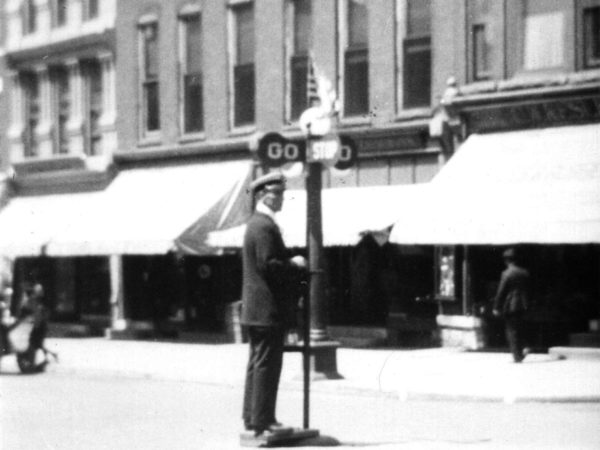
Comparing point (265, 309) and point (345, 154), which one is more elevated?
point (345, 154)

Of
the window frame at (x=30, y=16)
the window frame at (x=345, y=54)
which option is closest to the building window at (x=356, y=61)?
the window frame at (x=345, y=54)

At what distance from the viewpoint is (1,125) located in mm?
35344

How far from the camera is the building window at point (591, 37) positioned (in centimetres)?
2133

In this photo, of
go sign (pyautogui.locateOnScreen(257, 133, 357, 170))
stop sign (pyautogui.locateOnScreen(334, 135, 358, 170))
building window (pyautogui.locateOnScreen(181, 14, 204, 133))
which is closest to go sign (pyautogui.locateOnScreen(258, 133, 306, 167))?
go sign (pyautogui.locateOnScreen(257, 133, 357, 170))

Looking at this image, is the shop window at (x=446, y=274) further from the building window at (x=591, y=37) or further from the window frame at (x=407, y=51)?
the building window at (x=591, y=37)

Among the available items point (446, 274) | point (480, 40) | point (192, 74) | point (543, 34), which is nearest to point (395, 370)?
point (446, 274)

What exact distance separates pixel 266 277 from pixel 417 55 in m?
14.3

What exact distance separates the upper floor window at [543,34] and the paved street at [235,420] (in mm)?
7788

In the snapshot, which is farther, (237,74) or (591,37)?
(237,74)

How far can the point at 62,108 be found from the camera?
33.4 meters

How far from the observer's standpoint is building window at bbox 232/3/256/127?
28141 millimetres

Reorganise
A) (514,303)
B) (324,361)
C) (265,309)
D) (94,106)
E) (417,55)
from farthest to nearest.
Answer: (94,106) < (417,55) < (514,303) < (324,361) < (265,309)

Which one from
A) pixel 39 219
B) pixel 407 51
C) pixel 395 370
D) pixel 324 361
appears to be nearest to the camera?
pixel 324 361

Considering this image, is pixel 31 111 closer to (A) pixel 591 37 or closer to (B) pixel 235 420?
(A) pixel 591 37
